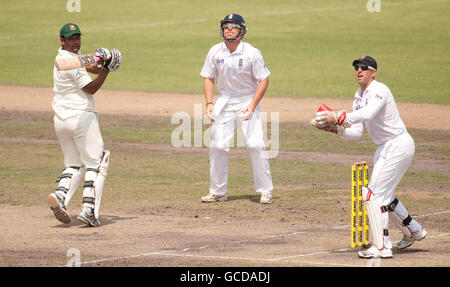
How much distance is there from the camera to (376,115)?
10.5m

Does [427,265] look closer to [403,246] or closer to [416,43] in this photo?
[403,246]

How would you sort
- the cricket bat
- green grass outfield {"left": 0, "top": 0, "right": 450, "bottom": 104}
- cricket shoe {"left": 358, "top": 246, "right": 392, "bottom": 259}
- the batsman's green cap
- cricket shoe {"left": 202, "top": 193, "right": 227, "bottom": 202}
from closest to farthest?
cricket shoe {"left": 358, "top": 246, "right": 392, "bottom": 259} → the cricket bat → the batsman's green cap → cricket shoe {"left": 202, "top": 193, "right": 227, "bottom": 202} → green grass outfield {"left": 0, "top": 0, "right": 450, "bottom": 104}

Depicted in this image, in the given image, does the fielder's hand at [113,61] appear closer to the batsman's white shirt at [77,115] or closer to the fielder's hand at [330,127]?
the batsman's white shirt at [77,115]

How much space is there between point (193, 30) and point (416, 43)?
8995 millimetres

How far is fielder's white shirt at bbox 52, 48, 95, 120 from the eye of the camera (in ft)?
39.8

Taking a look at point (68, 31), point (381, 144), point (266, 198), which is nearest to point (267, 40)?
point (266, 198)

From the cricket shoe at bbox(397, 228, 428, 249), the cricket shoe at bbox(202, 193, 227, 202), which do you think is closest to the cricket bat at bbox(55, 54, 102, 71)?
the cricket shoe at bbox(202, 193, 227, 202)

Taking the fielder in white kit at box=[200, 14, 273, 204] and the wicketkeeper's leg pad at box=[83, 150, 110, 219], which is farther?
the fielder in white kit at box=[200, 14, 273, 204]

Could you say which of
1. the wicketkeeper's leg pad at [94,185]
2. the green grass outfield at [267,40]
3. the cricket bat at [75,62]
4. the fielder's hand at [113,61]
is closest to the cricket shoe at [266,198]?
the wicketkeeper's leg pad at [94,185]

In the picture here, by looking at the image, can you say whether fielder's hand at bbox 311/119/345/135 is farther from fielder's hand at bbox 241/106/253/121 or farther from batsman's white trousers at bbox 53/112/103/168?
fielder's hand at bbox 241/106/253/121

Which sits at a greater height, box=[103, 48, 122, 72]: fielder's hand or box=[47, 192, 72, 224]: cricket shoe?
box=[103, 48, 122, 72]: fielder's hand

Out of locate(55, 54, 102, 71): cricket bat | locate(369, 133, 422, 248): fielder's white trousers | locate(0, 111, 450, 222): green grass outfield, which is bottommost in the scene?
locate(0, 111, 450, 222): green grass outfield

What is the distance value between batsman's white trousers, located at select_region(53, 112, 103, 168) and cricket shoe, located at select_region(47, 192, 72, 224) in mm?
629

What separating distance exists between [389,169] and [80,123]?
154 inches
